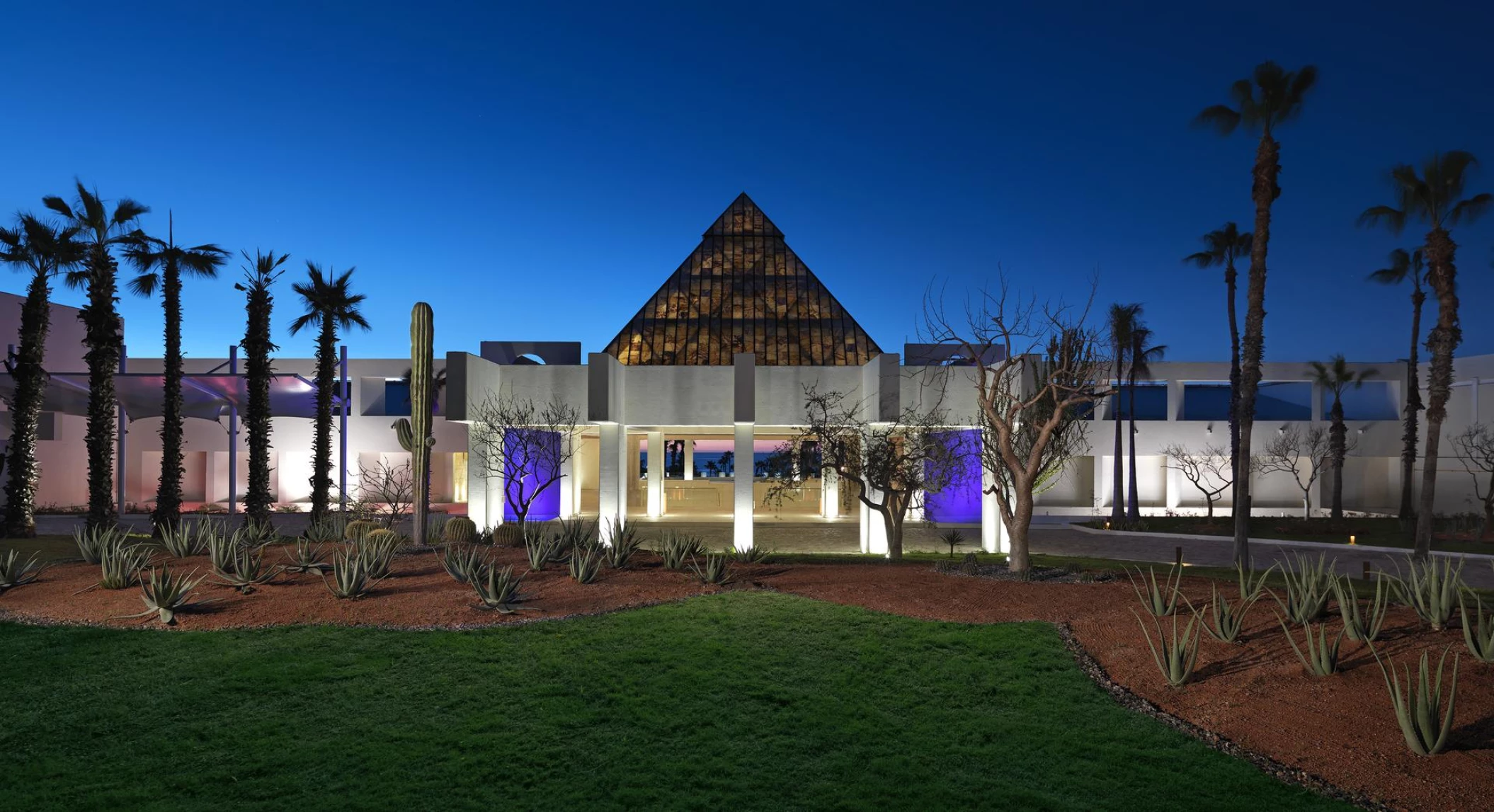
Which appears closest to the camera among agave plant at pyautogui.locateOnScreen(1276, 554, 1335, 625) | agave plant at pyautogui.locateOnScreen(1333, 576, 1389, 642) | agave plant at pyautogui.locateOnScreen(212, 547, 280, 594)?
agave plant at pyautogui.locateOnScreen(1333, 576, 1389, 642)

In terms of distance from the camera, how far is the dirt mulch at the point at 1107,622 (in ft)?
18.7

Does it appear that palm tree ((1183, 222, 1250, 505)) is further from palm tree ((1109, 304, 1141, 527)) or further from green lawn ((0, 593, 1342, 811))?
green lawn ((0, 593, 1342, 811))

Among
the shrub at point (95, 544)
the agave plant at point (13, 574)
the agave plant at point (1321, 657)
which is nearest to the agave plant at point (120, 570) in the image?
the shrub at point (95, 544)

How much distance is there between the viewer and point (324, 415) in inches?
942

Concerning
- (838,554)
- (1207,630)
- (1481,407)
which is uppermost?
(1481,407)

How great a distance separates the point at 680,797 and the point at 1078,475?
38.0 metres

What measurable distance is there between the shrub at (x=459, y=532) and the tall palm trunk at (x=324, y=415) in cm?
725

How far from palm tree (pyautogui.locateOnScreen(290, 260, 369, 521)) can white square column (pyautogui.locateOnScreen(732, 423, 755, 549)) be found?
12.4 meters

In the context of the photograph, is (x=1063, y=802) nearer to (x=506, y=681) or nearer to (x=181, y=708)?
(x=506, y=681)

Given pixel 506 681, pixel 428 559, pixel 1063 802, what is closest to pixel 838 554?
pixel 428 559

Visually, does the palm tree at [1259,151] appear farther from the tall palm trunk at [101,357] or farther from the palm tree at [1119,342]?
the tall palm trunk at [101,357]

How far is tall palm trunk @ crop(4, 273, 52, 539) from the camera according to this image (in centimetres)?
2030

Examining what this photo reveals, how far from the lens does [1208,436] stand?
117ft

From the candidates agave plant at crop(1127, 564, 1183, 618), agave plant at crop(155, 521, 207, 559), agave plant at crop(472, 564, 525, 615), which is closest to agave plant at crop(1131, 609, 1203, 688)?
agave plant at crop(1127, 564, 1183, 618)
